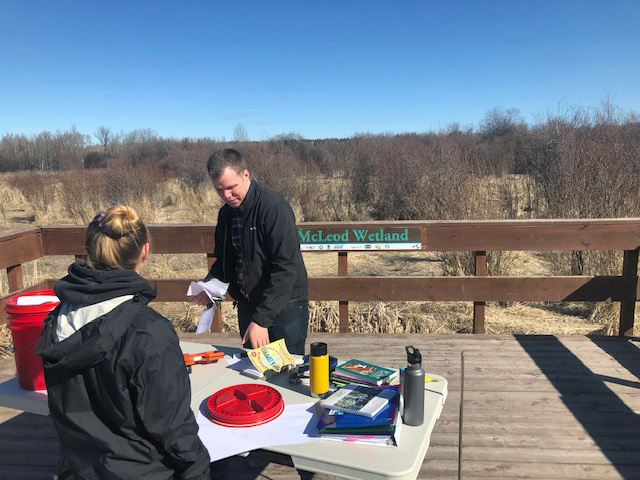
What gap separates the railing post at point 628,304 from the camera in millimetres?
4492

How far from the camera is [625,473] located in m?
2.63

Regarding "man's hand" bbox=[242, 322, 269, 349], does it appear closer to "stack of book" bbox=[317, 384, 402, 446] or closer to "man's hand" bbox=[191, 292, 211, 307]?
"man's hand" bbox=[191, 292, 211, 307]

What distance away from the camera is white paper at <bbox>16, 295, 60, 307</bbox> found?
2.43 m

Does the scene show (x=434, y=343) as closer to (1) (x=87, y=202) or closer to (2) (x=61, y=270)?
(2) (x=61, y=270)

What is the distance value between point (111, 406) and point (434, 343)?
342 centimetres

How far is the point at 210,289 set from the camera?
2793 mm

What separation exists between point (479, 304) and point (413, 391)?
119 inches

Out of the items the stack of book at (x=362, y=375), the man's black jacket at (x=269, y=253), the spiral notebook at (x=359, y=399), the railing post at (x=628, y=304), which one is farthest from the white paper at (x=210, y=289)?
the railing post at (x=628, y=304)

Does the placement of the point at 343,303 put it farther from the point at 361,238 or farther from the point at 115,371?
the point at 115,371

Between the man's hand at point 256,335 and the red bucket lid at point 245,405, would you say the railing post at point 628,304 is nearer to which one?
the man's hand at point 256,335

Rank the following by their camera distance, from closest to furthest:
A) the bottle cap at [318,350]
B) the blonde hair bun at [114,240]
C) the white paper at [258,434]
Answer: the blonde hair bun at [114,240], the white paper at [258,434], the bottle cap at [318,350]

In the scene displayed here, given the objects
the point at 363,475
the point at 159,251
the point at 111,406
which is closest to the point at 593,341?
the point at 363,475

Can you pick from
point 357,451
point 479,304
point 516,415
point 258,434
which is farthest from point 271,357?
point 479,304

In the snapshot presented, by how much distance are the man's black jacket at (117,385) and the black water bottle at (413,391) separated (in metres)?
0.78
